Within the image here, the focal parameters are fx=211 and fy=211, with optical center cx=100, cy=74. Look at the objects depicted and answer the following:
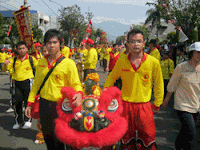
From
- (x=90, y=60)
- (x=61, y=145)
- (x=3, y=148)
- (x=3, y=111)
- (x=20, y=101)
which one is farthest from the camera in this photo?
(x=90, y=60)

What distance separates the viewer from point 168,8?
1409 cm

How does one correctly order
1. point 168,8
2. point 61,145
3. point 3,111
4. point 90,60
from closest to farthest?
point 61,145
point 3,111
point 90,60
point 168,8

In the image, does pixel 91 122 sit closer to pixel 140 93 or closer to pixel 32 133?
pixel 140 93

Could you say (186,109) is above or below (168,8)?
below

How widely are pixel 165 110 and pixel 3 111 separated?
534 cm

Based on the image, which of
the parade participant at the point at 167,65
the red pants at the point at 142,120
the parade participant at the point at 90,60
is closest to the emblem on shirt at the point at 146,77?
the red pants at the point at 142,120

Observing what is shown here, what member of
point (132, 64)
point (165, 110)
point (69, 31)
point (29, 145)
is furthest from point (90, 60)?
point (69, 31)

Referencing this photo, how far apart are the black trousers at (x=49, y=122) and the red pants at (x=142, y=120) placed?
1054 mm

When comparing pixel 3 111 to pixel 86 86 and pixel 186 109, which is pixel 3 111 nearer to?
pixel 86 86

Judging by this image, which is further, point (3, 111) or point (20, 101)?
point (3, 111)

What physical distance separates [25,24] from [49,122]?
487cm

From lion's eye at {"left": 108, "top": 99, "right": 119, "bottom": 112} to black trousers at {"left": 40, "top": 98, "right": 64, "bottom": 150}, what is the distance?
2.89ft

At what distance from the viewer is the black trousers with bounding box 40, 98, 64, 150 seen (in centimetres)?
305

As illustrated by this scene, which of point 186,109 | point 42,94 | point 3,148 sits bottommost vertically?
point 3,148
